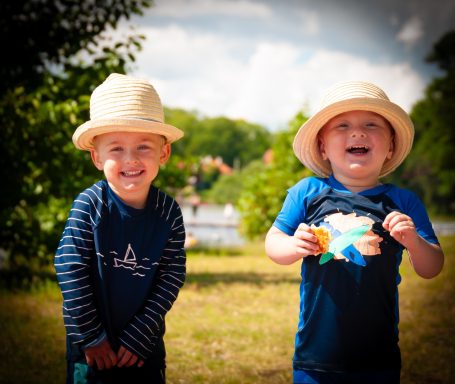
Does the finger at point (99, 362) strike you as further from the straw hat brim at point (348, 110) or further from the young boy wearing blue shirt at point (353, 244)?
the straw hat brim at point (348, 110)

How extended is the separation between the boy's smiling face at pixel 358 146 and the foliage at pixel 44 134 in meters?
4.67

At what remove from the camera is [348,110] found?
2.53 meters

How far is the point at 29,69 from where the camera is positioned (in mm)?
7871

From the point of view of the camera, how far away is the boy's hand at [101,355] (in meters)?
2.36

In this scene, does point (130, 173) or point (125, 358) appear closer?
point (125, 358)

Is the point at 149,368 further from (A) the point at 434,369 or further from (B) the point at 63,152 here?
(B) the point at 63,152

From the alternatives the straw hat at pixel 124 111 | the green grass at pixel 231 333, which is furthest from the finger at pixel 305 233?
the green grass at pixel 231 333

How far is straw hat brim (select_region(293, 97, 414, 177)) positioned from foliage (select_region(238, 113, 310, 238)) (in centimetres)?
1036

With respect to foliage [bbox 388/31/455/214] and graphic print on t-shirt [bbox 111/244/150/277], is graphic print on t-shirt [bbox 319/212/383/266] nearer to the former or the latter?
graphic print on t-shirt [bbox 111/244/150/277]

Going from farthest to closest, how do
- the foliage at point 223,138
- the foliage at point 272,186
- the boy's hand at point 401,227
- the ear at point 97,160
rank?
the foliage at point 223,138, the foliage at point 272,186, the ear at point 97,160, the boy's hand at point 401,227

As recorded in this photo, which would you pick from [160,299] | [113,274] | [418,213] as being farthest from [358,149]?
[113,274]

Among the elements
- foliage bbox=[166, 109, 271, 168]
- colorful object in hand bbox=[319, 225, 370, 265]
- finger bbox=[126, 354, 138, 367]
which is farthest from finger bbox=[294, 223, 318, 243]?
foliage bbox=[166, 109, 271, 168]

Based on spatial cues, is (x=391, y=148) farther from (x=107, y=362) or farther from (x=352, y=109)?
(x=107, y=362)

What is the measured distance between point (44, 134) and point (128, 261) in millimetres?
4901
